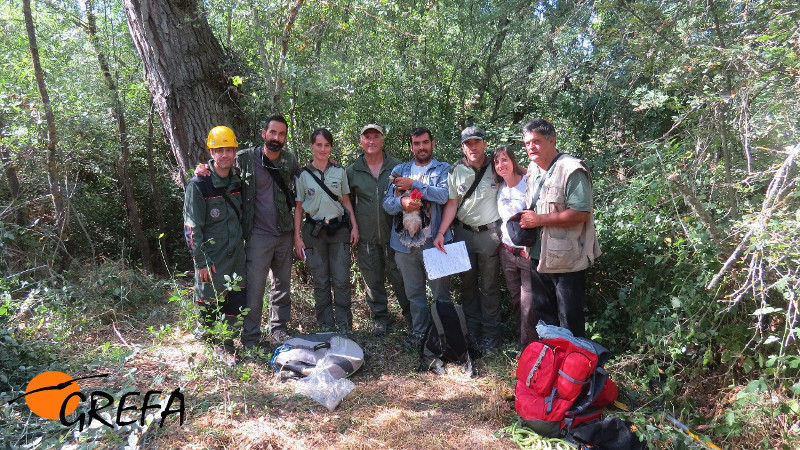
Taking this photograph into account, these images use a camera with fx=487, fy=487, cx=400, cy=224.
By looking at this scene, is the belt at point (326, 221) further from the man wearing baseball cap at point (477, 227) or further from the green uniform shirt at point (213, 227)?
the man wearing baseball cap at point (477, 227)

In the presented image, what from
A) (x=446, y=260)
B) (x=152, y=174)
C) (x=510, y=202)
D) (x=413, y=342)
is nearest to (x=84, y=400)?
(x=413, y=342)

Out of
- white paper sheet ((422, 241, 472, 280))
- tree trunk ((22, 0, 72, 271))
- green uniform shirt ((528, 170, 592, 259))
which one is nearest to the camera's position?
green uniform shirt ((528, 170, 592, 259))

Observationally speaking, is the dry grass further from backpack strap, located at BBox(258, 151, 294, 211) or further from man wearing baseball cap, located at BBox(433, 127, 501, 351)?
backpack strap, located at BBox(258, 151, 294, 211)

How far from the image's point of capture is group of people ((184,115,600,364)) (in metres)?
3.72

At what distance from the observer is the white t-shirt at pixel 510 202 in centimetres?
407

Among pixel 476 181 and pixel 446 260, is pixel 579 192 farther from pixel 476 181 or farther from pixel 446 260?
pixel 446 260

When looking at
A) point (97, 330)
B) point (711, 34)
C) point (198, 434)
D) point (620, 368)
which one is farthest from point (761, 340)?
point (97, 330)

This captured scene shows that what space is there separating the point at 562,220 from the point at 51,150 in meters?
5.38

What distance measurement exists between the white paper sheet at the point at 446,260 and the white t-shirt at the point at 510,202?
15.6 inches

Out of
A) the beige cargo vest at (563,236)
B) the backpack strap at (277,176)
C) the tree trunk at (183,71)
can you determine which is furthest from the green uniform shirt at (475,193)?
the tree trunk at (183,71)

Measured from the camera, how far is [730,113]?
11.2 feet

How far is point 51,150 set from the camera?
5.35m

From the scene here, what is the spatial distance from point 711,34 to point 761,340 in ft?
7.21

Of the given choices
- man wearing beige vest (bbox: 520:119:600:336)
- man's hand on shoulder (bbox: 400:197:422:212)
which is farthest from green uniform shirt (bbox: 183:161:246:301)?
man wearing beige vest (bbox: 520:119:600:336)
